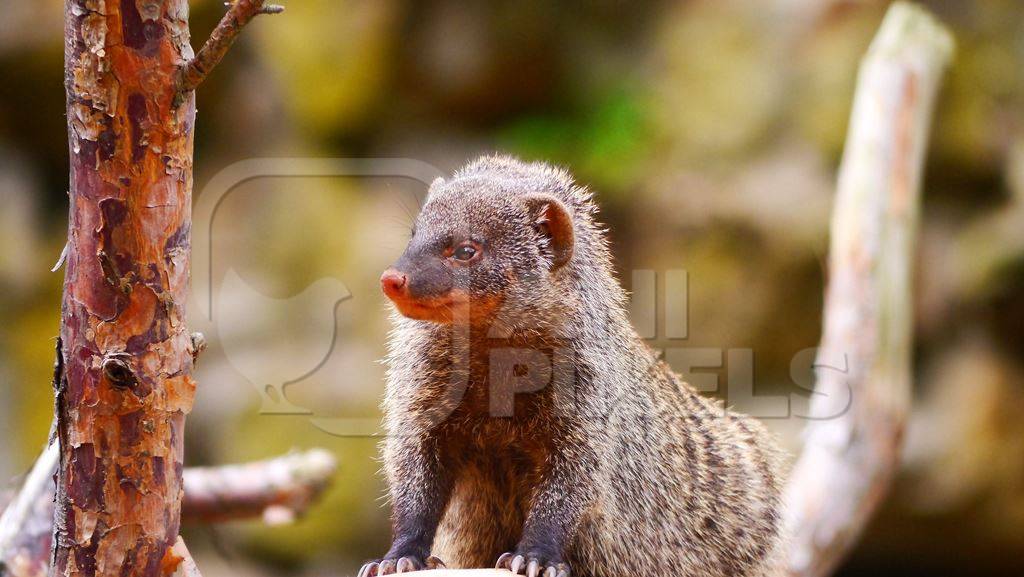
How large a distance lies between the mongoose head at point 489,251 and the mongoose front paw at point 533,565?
692 mm

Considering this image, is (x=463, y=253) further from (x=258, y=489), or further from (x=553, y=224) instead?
(x=258, y=489)

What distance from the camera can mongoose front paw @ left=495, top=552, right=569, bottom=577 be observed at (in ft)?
8.25

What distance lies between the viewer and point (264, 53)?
24.2 ft

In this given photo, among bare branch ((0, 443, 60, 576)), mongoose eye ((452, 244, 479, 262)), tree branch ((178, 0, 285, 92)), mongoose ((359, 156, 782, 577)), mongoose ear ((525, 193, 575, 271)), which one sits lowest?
bare branch ((0, 443, 60, 576))

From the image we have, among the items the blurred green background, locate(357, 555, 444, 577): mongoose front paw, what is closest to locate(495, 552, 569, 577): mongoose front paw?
locate(357, 555, 444, 577): mongoose front paw

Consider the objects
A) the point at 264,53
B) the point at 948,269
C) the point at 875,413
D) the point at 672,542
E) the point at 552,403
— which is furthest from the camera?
the point at 264,53

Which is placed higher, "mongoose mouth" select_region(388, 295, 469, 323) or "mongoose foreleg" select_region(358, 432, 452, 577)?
"mongoose mouth" select_region(388, 295, 469, 323)

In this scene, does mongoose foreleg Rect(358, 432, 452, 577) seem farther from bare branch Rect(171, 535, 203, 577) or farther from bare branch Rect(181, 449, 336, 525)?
bare branch Rect(181, 449, 336, 525)

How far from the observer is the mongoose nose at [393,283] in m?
2.61

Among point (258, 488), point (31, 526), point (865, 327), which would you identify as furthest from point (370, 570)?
point (865, 327)

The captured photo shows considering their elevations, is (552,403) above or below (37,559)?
above

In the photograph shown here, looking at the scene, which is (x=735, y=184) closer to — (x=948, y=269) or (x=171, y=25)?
(x=948, y=269)

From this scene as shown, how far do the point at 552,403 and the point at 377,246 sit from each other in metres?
4.45

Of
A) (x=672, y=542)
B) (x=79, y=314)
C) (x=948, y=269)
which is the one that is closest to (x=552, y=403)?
(x=672, y=542)
